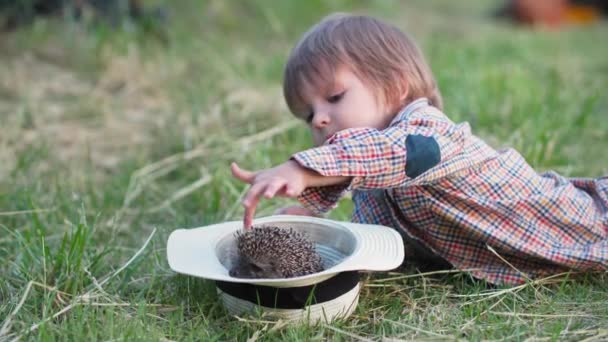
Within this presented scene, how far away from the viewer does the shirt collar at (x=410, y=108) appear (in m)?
2.35

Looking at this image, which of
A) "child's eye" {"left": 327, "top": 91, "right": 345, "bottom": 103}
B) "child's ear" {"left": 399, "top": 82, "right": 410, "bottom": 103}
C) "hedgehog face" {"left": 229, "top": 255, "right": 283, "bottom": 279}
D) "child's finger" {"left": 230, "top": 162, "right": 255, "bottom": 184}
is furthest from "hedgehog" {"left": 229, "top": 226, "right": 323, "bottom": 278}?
"child's ear" {"left": 399, "top": 82, "right": 410, "bottom": 103}

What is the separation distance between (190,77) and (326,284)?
342cm

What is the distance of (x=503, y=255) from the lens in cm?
262

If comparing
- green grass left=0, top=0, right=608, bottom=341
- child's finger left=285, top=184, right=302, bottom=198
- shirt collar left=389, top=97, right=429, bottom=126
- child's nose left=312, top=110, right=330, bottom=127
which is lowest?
green grass left=0, top=0, right=608, bottom=341

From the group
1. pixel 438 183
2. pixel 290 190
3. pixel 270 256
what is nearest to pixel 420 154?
pixel 438 183

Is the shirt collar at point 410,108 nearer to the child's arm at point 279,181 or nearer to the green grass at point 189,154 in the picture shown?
the child's arm at point 279,181

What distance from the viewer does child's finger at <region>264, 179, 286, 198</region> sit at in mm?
1890

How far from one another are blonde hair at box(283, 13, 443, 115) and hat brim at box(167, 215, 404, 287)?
0.44m

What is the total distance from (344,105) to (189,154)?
5.13 feet

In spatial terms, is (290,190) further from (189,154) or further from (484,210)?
(189,154)

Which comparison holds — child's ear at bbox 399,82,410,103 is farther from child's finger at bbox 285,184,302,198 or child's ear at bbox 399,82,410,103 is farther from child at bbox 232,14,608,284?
child's finger at bbox 285,184,302,198

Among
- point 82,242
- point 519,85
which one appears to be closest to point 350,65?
point 82,242

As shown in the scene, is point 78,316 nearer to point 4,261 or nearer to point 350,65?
point 4,261

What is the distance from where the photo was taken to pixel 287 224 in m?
2.49
